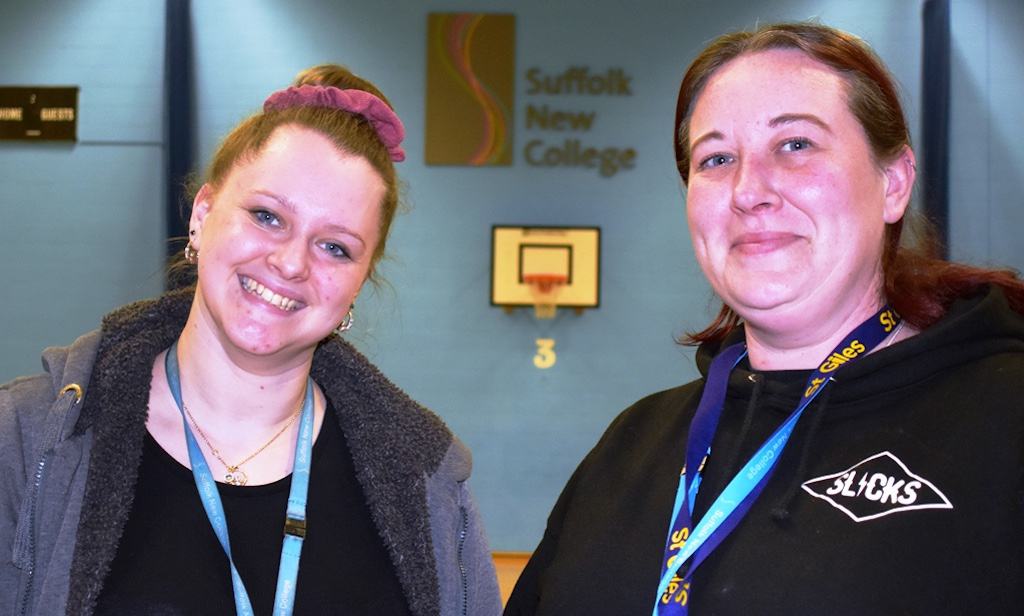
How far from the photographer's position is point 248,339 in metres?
1.75

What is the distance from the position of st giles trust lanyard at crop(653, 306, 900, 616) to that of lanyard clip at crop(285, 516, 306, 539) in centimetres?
63

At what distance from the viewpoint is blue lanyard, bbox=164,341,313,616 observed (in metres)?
1.69

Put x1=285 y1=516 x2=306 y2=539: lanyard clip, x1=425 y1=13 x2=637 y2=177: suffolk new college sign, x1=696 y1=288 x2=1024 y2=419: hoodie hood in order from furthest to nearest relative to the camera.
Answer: x1=425 y1=13 x2=637 y2=177: suffolk new college sign
x1=285 y1=516 x2=306 y2=539: lanyard clip
x1=696 y1=288 x2=1024 y2=419: hoodie hood

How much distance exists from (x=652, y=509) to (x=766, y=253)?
47 centimetres

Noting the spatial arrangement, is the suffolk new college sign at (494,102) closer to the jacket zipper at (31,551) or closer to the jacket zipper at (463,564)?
the jacket zipper at (463,564)

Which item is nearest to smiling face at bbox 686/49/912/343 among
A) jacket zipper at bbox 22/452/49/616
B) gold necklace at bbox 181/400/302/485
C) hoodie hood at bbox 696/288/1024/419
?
hoodie hood at bbox 696/288/1024/419

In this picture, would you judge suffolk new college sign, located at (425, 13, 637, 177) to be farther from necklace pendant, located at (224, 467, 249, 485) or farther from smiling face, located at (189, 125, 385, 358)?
necklace pendant, located at (224, 467, 249, 485)

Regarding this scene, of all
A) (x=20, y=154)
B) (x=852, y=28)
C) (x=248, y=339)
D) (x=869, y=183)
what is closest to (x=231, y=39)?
(x=20, y=154)

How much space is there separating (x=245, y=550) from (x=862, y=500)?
40.4 inches

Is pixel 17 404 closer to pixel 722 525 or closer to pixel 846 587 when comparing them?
pixel 722 525

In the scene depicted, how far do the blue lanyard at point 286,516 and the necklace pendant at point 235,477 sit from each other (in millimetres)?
41

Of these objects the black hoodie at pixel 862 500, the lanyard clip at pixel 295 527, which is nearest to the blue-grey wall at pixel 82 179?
the lanyard clip at pixel 295 527

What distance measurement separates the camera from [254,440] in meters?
1.87

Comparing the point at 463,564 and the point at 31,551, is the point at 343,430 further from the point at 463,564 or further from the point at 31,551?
the point at 31,551
